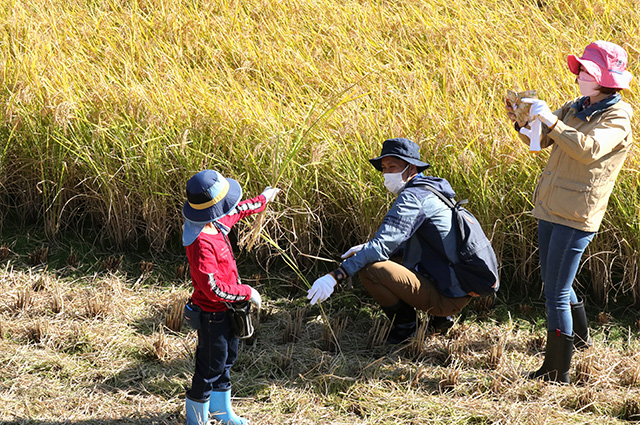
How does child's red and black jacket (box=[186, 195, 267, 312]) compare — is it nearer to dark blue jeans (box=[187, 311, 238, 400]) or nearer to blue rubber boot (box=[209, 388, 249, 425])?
dark blue jeans (box=[187, 311, 238, 400])

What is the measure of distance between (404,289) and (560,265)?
742 mm

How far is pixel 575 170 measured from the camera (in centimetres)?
312

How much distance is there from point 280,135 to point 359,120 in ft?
2.30

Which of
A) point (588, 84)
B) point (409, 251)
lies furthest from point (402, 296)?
point (588, 84)

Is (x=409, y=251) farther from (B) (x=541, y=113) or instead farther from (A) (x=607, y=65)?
(A) (x=607, y=65)

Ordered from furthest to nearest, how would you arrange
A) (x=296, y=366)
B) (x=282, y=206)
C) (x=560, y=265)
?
(x=282, y=206)
(x=296, y=366)
(x=560, y=265)

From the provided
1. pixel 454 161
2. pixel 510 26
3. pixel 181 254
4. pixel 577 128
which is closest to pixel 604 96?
pixel 577 128

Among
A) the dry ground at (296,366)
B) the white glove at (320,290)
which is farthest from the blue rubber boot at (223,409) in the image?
the white glove at (320,290)

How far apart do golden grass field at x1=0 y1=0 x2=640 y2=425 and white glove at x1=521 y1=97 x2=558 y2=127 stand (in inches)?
38.3

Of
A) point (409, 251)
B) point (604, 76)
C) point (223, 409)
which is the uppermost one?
point (604, 76)

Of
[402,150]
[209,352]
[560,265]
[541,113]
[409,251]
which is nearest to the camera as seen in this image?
[209,352]

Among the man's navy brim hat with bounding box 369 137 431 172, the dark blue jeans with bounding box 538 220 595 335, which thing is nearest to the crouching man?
the man's navy brim hat with bounding box 369 137 431 172

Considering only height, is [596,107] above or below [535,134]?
above

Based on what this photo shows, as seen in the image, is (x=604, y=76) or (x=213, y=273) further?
(x=604, y=76)
